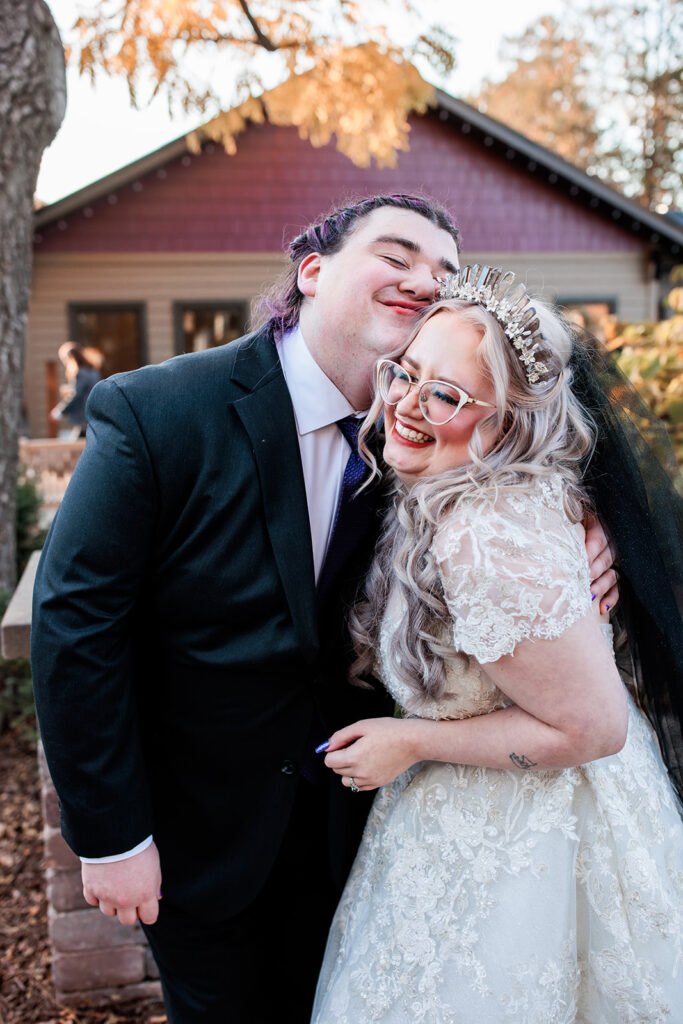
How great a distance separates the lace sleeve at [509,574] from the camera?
4.82 ft

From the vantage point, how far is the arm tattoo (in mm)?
1599

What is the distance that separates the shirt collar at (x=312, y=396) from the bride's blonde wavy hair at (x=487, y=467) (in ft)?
0.97

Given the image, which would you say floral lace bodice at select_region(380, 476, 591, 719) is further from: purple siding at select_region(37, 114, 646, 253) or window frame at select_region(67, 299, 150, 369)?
window frame at select_region(67, 299, 150, 369)

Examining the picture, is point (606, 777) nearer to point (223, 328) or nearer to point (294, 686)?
point (294, 686)

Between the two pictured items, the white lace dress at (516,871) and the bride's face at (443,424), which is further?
the bride's face at (443,424)

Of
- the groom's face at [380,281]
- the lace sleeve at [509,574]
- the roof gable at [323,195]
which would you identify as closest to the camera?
the lace sleeve at [509,574]

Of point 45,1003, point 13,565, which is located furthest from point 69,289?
point 45,1003

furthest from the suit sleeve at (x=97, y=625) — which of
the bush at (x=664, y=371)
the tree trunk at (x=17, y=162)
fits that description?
the tree trunk at (x=17, y=162)

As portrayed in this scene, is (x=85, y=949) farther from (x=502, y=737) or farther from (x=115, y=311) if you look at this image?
(x=115, y=311)

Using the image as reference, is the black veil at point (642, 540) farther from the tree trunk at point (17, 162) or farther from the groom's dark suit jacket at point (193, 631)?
the tree trunk at point (17, 162)

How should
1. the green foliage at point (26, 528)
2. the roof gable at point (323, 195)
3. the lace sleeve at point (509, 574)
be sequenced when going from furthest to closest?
the roof gable at point (323, 195) → the green foliage at point (26, 528) → the lace sleeve at point (509, 574)

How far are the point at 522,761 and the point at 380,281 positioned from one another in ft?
3.70

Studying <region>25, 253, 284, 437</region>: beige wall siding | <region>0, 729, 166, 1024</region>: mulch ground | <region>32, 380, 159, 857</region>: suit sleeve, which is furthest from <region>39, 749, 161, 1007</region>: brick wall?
<region>25, 253, 284, 437</region>: beige wall siding

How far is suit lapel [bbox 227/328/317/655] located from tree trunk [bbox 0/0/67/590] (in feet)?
8.89
